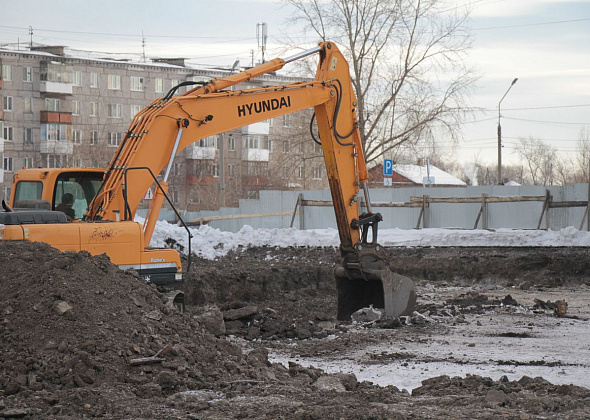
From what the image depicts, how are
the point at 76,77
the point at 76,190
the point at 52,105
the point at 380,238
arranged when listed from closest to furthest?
the point at 76,190 → the point at 380,238 → the point at 52,105 → the point at 76,77

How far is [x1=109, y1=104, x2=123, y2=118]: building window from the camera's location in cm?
6028

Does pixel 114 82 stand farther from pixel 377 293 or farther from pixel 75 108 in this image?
pixel 377 293

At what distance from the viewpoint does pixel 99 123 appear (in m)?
59.5

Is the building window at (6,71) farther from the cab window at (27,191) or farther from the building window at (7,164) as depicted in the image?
the cab window at (27,191)

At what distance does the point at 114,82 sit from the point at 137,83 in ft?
5.85

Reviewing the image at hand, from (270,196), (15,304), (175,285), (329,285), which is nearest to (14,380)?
(15,304)

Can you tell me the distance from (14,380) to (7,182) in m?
52.3

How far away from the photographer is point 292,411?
6027mm

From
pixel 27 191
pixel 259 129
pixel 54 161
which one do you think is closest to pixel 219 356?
pixel 27 191

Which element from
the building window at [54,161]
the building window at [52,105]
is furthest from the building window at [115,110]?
the building window at [54,161]

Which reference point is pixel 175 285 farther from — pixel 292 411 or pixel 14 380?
pixel 292 411

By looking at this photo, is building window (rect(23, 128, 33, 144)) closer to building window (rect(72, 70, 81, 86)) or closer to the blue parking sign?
building window (rect(72, 70, 81, 86))

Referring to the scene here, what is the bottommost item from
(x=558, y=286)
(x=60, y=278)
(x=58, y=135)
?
(x=558, y=286)

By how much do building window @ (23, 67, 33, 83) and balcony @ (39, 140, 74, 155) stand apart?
4.49 metres
